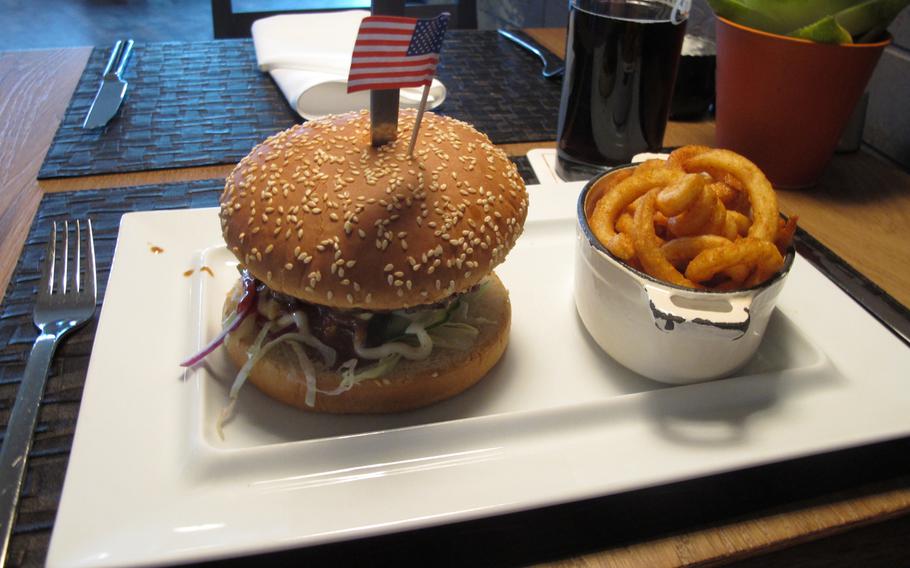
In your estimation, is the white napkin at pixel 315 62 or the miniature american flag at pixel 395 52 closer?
the miniature american flag at pixel 395 52

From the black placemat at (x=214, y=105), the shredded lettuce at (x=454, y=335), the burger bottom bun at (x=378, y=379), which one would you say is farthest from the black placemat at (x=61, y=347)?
the shredded lettuce at (x=454, y=335)

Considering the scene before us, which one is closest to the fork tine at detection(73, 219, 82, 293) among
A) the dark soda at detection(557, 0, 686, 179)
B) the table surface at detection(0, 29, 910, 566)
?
the table surface at detection(0, 29, 910, 566)

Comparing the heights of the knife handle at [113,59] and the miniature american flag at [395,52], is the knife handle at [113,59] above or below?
below

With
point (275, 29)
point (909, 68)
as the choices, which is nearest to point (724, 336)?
point (909, 68)

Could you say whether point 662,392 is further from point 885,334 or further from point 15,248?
point 15,248

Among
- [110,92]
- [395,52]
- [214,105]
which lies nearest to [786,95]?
[395,52]

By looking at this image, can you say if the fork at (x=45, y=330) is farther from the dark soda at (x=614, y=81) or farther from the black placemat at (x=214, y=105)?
the dark soda at (x=614, y=81)

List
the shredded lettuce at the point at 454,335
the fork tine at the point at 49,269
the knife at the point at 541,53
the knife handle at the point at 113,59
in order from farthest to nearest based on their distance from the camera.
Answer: the knife at the point at 541,53
the knife handle at the point at 113,59
the fork tine at the point at 49,269
the shredded lettuce at the point at 454,335

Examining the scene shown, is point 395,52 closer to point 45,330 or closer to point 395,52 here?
point 395,52

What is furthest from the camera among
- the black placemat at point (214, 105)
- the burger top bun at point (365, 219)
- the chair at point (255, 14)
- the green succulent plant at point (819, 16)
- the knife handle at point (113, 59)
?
the chair at point (255, 14)
